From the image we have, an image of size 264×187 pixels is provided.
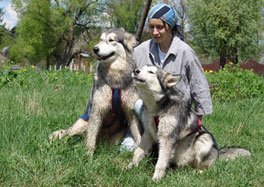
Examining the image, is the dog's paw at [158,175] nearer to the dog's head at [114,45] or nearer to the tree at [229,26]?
the dog's head at [114,45]

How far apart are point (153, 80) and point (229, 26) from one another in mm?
29230

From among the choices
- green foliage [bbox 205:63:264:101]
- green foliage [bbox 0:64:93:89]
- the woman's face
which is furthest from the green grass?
green foliage [bbox 0:64:93:89]

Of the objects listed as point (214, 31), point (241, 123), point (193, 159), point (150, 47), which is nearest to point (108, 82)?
point (150, 47)

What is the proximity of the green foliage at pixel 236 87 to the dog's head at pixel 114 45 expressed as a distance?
423 cm

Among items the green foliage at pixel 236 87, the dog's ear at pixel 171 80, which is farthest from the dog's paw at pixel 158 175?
the green foliage at pixel 236 87

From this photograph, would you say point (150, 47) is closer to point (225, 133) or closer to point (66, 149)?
point (66, 149)

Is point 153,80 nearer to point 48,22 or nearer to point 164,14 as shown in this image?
point 164,14

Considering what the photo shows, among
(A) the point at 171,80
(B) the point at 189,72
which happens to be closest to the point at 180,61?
(B) the point at 189,72

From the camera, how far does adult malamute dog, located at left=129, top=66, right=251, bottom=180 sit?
2.83 metres

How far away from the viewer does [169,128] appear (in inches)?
113

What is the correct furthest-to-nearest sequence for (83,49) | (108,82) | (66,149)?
(83,49)
(108,82)
(66,149)

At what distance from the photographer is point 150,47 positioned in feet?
11.8

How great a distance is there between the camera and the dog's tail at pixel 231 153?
10.7 feet

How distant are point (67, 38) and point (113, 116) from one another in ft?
109
